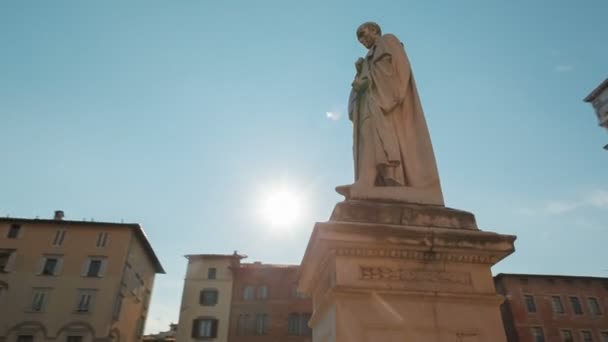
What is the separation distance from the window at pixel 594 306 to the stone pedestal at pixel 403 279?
45463mm

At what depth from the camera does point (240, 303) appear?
41.4m

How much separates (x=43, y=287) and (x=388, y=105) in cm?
3827

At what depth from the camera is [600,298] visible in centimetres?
3916

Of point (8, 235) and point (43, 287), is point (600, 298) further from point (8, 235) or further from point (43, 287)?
point (8, 235)

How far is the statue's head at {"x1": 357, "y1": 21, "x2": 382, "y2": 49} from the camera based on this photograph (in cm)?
499

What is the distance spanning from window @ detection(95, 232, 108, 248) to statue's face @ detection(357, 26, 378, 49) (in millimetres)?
36878

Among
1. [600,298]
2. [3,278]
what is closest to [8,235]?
[3,278]

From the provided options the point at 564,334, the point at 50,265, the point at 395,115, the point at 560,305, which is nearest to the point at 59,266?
the point at 50,265

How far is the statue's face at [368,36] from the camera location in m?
4.99

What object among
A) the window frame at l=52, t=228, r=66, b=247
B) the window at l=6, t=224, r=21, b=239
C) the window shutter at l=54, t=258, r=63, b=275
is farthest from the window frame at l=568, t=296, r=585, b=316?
the window at l=6, t=224, r=21, b=239

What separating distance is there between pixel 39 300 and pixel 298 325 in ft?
73.5

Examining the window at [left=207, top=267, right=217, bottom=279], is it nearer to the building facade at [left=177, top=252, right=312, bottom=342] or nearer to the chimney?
the building facade at [left=177, top=252, right=312, bottom=342]

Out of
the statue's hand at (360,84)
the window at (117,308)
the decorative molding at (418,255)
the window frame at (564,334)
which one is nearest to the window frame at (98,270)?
the window at (117,308)

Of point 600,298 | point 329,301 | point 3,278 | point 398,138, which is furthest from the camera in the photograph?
point 600,298
